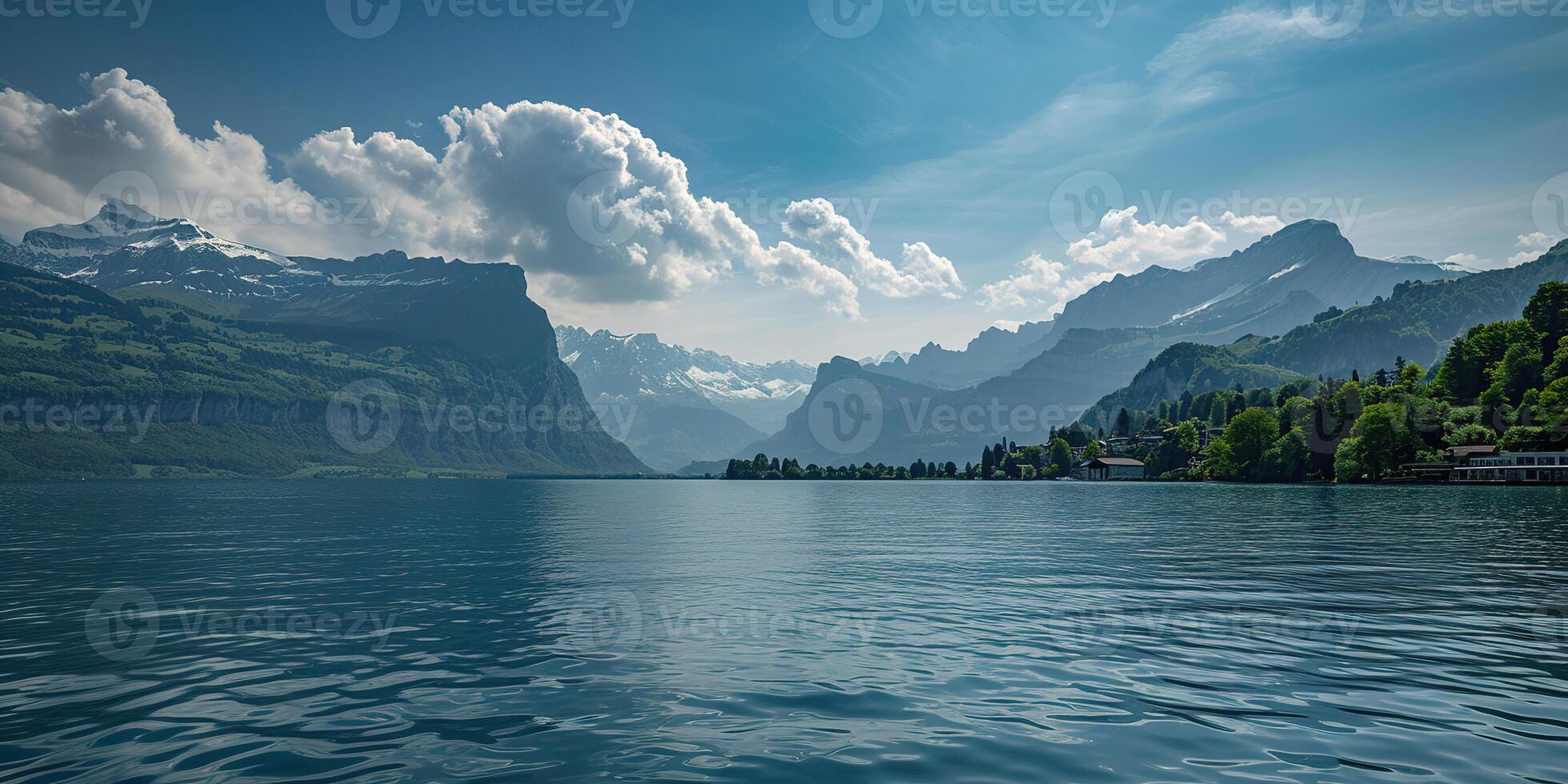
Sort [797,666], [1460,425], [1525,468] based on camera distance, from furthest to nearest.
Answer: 1. [1460,425]
2. [1525,468]
3. [797,666]

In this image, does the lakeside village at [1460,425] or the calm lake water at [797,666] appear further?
the lakeside village at [1460,425]

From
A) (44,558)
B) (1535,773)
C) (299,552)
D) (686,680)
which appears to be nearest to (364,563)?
(299,552)

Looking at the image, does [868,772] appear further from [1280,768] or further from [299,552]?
[299,552]

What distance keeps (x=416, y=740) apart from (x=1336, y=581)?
127 ft

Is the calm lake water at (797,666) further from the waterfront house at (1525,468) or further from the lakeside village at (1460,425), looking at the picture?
the waterfront house at (1525,468)

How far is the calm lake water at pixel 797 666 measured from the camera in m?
13.6

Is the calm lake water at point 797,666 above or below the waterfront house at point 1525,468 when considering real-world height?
below

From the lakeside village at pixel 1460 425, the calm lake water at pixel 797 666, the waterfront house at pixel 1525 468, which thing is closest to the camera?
the calm lake water at pixel 797 666

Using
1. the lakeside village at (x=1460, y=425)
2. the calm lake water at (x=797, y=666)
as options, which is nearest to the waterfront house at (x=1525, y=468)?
the lakeside village at (x=1460, y=425)

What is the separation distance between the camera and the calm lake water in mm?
13562

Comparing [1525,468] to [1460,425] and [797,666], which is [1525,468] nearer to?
[1460,425]

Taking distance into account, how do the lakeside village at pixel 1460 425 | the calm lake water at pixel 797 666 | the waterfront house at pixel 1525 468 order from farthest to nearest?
1. the lakeside village at pixel 1460 425
2. the waterfront house at pixel 1525 468
3. the calm lake water at pixel 797 666

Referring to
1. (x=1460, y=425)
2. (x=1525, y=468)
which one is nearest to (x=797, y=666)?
(x=1525, y=468)

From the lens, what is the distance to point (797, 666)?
68.0ft
